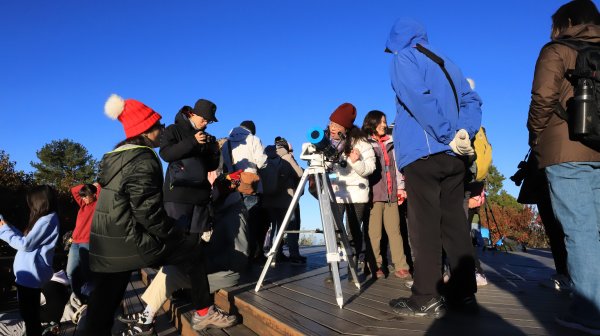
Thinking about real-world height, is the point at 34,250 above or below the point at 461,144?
below

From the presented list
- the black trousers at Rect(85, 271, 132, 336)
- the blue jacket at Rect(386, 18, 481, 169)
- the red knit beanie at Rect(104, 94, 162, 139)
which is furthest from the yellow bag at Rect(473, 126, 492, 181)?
the black trousers at Rect(85, 271, 132, 336)

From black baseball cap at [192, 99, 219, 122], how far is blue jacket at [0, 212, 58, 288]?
213 cm

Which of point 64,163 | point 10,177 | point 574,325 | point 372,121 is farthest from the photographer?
point 64,163

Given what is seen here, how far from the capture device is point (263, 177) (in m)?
6.23

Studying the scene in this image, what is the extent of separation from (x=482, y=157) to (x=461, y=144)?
133 cm

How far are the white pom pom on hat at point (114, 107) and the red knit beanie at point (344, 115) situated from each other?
7.45 feet

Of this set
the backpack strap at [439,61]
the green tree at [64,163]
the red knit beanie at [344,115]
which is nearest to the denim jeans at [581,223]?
the backpack strap at [439,61]

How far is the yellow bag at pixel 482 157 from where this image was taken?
3883 mm

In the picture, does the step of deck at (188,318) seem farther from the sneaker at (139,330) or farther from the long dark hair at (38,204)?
the long dark hair at (38,204)

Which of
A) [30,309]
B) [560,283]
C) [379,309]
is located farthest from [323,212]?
[30,309]

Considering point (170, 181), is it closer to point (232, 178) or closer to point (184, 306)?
point (232, 178)

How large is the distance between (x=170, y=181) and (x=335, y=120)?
1921 mm

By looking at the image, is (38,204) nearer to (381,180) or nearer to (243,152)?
(243,152)

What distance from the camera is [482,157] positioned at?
3.92 meters
